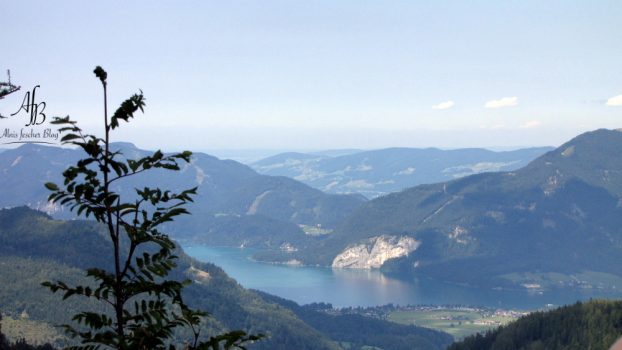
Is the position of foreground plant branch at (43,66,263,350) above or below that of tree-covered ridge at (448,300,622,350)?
above

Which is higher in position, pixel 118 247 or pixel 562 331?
pixel 118 247

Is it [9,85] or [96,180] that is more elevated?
[9,85]

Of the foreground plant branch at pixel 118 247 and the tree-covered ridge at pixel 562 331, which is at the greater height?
the foreground plant branch at pixel 118 247

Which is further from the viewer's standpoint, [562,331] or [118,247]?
[562,331]

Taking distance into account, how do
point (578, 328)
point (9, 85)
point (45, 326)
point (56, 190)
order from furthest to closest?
point (45, 326), point (578, 328), point (9, 85), point (56, 190)

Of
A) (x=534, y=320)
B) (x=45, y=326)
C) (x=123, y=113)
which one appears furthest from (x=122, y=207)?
(x=45, y=326)

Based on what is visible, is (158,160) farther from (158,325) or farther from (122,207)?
(158,325)

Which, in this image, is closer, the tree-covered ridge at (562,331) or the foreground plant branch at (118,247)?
the foreground plant branch at (118,247)

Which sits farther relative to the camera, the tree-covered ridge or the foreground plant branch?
the tree-covered ridge
